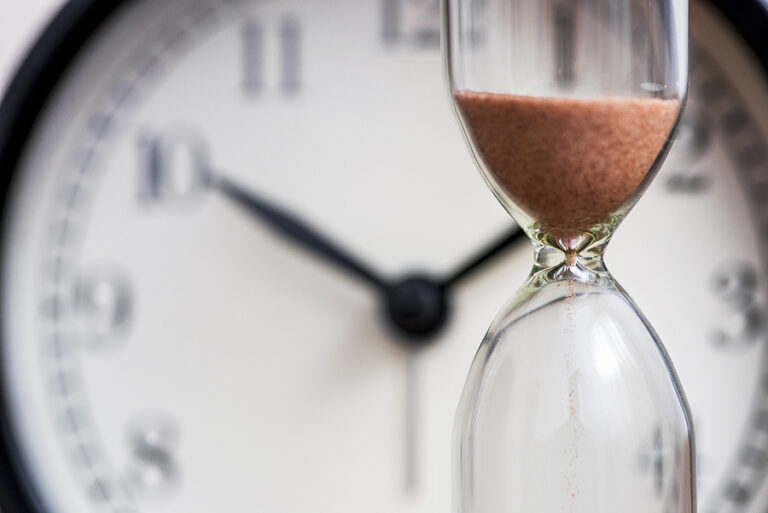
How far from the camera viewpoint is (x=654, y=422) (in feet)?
1.30

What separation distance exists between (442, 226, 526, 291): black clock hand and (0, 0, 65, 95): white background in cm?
41

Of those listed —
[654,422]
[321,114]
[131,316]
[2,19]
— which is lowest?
[654,422]

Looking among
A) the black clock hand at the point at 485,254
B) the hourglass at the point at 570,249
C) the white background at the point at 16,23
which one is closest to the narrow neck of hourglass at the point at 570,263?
the hourglass at the point at 570,249

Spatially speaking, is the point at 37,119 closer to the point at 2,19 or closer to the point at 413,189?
the point at 2,19

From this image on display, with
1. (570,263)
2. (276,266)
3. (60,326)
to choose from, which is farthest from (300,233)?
(570,263)

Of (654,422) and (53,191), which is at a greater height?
(53,191)

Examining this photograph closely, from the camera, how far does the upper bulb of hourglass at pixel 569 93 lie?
1.22ft

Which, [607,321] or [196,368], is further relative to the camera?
[196,368]

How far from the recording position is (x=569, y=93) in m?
0.38

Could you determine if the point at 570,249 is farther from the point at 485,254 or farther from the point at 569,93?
the point at 485,254

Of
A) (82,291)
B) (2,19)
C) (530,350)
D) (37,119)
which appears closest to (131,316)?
(82,291)

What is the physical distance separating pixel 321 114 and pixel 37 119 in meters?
0.21

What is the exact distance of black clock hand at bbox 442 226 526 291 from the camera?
2.22ft

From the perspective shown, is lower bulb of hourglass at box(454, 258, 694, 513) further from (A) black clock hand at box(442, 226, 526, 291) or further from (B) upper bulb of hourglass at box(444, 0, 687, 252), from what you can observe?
(A) black clock hand at box(442, 226, 526, 291)
